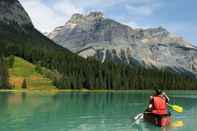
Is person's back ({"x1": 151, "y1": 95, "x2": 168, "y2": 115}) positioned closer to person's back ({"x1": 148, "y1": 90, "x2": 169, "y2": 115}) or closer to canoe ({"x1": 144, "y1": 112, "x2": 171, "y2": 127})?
person's back ({"x1": 148, "y1": 90, "x2": 169, "y2": 115})

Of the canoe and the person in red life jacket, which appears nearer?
the canoe

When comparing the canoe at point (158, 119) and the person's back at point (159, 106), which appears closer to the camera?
the canoe at point (158, 119)

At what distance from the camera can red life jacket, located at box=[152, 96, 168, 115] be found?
55.1 metres

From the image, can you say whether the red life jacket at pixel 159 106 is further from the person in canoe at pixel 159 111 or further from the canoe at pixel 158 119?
the canoe at pixel 158 119

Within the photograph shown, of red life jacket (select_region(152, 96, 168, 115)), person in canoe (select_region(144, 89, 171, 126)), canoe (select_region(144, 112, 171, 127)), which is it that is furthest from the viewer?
red life jacket (select_region(152, 96, 168, 115))

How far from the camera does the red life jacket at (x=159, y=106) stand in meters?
55.1

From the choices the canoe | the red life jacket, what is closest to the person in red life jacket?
the red life jacket

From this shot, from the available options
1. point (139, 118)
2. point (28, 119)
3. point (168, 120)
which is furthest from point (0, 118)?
point (168, 120)

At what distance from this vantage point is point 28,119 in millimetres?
61375

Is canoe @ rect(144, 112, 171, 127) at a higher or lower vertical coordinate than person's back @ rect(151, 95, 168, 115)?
lower

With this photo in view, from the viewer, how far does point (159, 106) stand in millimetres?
55375

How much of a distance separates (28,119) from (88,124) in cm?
966

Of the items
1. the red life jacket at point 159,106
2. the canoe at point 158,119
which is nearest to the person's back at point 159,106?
the red life jacket at point 159,106

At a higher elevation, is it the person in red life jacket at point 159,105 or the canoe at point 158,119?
the person in red life jacket at point 159,105
